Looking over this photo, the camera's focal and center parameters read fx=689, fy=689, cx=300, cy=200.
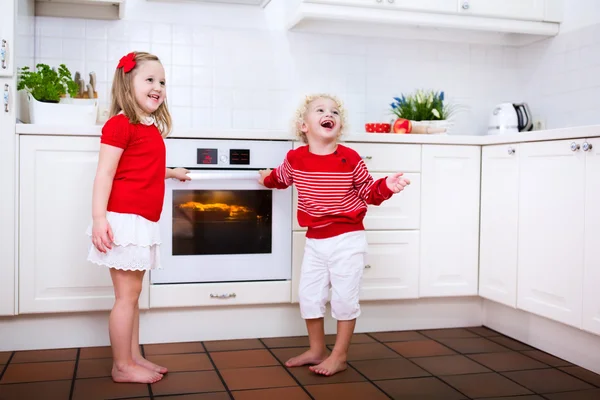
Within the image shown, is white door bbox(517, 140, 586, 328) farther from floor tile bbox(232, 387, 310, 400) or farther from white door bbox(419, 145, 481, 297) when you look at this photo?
floor tile bbox(232, 387, 310, 400)

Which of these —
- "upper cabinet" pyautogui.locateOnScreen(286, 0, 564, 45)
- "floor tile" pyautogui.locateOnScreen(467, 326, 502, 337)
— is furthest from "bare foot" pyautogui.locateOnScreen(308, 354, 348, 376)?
"upper cabinet" pyautogui.locateOnScreen(286, 0, 564, 45)

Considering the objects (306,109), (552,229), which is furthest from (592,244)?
(306,109)

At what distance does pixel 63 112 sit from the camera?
2.61 m

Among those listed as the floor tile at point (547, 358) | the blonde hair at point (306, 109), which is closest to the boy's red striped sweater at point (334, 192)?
the blonde hair at point (306, 109)

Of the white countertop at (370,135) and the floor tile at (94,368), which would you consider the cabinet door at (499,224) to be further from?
the floor tile at (94,368)

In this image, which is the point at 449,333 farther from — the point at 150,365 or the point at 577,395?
the point at 150,365

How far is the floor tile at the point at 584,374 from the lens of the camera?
234cm

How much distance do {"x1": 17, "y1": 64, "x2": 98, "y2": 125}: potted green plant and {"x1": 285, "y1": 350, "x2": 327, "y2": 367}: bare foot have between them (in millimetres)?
1193

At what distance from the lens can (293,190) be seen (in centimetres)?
279

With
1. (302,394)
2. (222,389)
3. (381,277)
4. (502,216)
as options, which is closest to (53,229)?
(222,389)

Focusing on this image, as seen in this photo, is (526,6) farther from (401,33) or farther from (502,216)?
(502,216)

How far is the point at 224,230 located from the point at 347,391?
2.86 feet

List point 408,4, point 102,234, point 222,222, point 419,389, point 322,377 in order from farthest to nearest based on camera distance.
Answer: point 408,4, point 222,222, point 322,377, point 419,389, point 102,234

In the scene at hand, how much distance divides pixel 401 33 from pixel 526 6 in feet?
1.97
